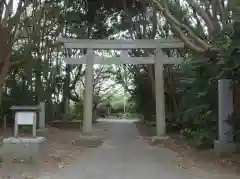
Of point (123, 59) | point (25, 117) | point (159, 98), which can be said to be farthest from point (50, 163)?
point (123, 59)

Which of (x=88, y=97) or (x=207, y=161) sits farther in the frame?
(x=88, y=97)

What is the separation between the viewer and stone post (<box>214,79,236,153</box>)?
32.9 feet

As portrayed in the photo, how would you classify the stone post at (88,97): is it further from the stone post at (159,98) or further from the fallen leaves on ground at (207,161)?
the fallen leaves on ground at (207,161)

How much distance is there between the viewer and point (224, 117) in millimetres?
10273

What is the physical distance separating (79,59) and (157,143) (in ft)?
14.3

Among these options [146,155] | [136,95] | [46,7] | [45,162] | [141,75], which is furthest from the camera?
[136,95]

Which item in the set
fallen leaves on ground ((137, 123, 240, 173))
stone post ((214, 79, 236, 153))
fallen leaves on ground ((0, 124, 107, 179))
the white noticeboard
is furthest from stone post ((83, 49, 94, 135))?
stone post ((214, 79, 236, 153))

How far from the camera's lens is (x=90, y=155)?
11.2 m

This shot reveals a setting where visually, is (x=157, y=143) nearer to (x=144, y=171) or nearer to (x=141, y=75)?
(x=144, y=171)

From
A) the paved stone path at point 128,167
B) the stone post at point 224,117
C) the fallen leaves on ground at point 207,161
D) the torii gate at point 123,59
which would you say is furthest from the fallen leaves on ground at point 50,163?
the stone post at point 224,117

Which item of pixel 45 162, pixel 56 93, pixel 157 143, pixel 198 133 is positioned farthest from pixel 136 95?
pixel 45 162

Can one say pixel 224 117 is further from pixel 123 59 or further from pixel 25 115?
pixel 123 59

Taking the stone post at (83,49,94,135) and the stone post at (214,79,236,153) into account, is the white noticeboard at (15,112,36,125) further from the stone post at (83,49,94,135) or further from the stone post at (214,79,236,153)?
the stone post at (83,49,94,135)

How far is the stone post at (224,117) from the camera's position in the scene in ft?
32.9
